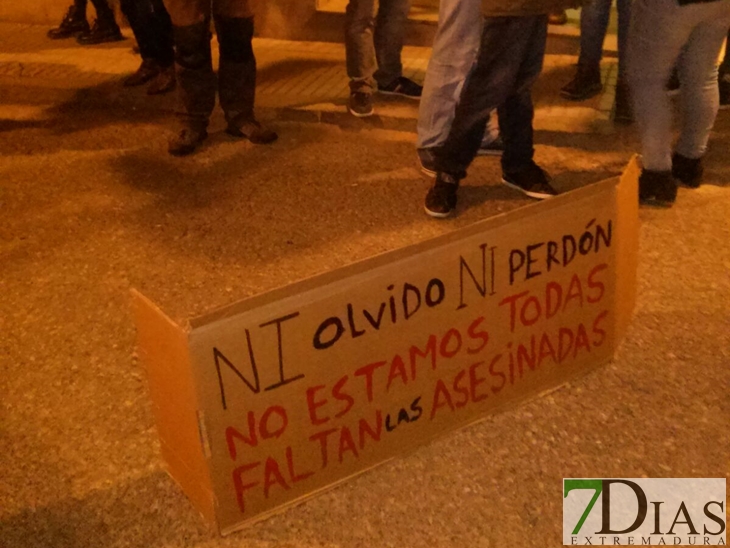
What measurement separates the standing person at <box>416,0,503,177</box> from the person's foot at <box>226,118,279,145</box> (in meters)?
0.83

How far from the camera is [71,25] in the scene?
216 inches

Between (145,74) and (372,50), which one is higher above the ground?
(372,50)

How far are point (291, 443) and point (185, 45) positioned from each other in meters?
2.28

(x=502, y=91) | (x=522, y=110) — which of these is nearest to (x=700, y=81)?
(x=522, y=110)

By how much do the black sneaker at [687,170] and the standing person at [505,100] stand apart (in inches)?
21.5

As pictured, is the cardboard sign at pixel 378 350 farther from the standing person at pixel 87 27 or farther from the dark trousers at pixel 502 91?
the standing person at pixel 87 27

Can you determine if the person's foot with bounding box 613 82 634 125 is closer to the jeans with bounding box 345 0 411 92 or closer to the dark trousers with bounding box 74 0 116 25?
the jeans with bounding box 345 0 411 92

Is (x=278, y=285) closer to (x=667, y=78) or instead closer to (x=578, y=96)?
(x=667, y=78)

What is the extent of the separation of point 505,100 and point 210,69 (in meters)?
1.43

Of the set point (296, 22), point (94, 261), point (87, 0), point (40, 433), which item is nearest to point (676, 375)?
point (40, 433)

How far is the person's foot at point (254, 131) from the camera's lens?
369 cm

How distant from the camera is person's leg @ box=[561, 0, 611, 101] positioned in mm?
4059

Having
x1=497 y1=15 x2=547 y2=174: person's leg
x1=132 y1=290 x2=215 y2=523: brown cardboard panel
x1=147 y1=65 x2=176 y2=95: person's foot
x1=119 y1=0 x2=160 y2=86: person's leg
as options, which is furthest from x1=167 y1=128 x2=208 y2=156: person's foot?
x1=132 y1=290 x2=215 y2=523: brown cardboard panel

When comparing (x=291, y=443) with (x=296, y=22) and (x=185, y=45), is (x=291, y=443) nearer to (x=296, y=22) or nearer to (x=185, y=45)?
(x=185, y=45)
